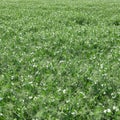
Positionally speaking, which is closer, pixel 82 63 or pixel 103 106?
pixel 103 106

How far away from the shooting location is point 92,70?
8125 mm

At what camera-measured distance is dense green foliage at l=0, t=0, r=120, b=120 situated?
6.16 meters

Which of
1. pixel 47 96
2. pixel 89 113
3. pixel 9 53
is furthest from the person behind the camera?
pixel 9 53

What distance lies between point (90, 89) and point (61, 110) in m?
1.21

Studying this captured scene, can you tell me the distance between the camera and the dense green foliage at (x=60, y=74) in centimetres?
616

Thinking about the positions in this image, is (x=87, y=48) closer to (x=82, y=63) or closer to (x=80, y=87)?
(x=82, y=63)

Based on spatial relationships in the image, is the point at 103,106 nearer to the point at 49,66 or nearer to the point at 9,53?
the point at 49,66

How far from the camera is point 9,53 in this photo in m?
10.0

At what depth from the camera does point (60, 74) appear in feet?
26.3

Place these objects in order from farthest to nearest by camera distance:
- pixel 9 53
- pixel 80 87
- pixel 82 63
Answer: pixel 9 53 < pixel 82 63 < pixel 80 87

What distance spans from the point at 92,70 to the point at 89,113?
2285 millimetres

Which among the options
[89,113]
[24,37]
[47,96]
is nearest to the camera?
[89,113]

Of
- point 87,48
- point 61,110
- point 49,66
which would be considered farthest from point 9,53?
point 61,110

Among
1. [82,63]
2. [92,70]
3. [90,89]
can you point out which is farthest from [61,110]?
[82,63]
